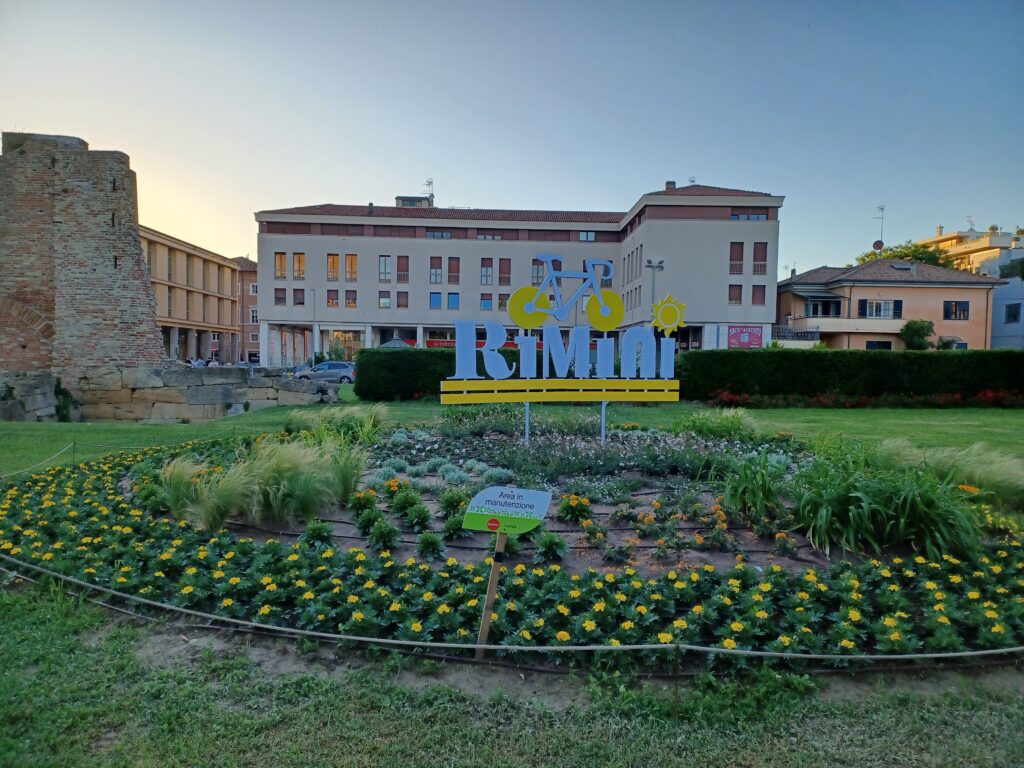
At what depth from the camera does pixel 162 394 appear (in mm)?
16438

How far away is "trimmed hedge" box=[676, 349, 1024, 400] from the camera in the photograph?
63.9 ft

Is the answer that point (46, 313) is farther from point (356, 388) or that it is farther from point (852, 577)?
point (852, 577)

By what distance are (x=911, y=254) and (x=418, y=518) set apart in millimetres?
65980

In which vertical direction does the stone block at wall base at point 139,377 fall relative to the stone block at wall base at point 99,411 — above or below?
above

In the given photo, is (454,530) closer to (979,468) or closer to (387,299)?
(979,468)

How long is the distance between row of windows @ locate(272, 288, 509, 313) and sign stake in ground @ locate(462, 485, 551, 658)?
48.0m

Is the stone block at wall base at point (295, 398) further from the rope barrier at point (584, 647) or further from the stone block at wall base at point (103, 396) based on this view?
the rope barrier at point (584, 647)

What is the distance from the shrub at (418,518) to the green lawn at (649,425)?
6.35 m

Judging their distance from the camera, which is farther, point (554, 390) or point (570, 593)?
point (554, 390)

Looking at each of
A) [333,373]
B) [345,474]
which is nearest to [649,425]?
[345,474]

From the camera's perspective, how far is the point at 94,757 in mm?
2676

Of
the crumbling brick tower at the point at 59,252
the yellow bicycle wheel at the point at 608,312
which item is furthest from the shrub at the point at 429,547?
the crumbling brick tower at the point at 59,252

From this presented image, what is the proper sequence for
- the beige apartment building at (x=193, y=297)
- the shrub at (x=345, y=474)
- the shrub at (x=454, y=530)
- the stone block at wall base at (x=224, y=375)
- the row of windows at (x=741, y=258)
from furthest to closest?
1. the beige apartment building at (x=193, y=297)
2. the row of windows at (x=741, y=258)
3. the stone block at wall base at (x=224, y=375)
4. the shrub at (x=345, y=474)
5. the shrub at (x=454, y=530)

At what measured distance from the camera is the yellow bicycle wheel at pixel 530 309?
10.2 meters
